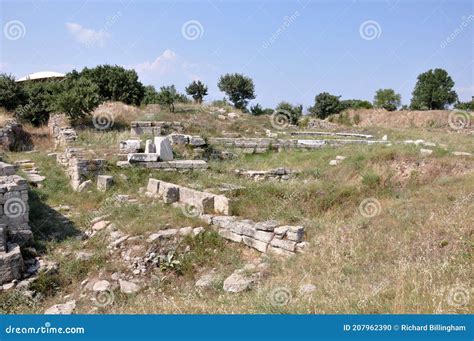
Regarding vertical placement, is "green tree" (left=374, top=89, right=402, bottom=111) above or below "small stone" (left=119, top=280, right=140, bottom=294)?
above

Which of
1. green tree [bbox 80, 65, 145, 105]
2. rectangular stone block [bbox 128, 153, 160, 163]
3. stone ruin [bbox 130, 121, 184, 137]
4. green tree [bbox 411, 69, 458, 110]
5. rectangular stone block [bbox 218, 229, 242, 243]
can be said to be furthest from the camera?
green tree [bbox 411, 69, 458, 110]

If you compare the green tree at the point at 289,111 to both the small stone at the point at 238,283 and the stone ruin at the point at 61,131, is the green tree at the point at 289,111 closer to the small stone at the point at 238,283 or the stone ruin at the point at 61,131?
the stone ruin at the point at 61,131

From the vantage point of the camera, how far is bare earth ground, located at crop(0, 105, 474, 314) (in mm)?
4250

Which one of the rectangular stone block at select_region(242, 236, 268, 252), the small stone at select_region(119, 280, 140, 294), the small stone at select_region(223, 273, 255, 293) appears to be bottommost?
the small stone at select_region(119, 280, 140, 294)

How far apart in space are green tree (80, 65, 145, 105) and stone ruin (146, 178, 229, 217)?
15975 mm

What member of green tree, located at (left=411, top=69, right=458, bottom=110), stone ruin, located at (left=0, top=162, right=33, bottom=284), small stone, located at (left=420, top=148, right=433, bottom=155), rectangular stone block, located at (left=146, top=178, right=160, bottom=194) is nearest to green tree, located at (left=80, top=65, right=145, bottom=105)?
rectangular stone block, located at (left=146, top=178, right=160, bottom=194)

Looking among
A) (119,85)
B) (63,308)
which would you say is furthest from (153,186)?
(119,85)

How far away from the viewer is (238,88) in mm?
34125

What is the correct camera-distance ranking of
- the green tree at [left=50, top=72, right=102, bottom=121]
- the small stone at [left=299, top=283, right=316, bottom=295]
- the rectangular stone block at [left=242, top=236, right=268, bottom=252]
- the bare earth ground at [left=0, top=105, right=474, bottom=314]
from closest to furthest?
the bare earth ground at [left=0, top=105, right=474, bottom=314], the small stone at [left=299, top=283, right=316, bottom=295], the rectangular stone block at [left=242, top=236, right=268, bottom=252], the green tree at [left=50, top=72, right=102, bottom=121]

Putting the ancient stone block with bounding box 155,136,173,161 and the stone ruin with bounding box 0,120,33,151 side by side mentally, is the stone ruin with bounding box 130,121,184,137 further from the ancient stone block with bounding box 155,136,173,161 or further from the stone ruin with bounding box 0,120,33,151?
the stone ruin with bounding box 0,120,33,151

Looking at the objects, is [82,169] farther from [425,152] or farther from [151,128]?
[425,152]

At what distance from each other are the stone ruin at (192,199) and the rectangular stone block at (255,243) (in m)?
0.94

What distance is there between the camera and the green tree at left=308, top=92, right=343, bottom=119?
40094 millimetres

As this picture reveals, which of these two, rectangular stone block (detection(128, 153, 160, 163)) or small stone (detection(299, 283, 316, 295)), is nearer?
small stone (detection(299, 283, 316, 295))
